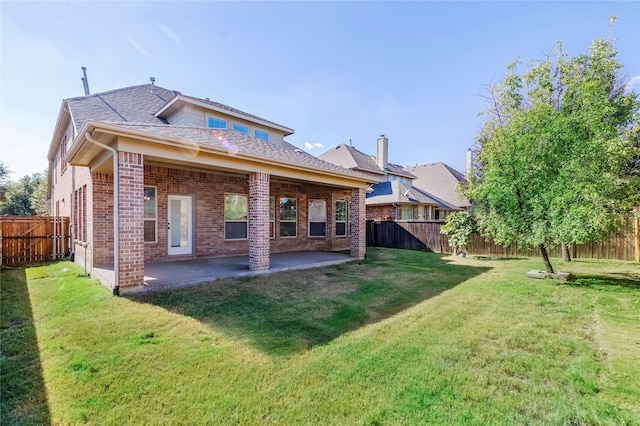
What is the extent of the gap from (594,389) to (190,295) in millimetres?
5919

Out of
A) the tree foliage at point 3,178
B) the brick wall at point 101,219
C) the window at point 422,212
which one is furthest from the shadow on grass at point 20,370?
the tree foliage at point 3,178

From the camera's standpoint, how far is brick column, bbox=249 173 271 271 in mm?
7691

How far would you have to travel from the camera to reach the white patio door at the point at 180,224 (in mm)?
9492

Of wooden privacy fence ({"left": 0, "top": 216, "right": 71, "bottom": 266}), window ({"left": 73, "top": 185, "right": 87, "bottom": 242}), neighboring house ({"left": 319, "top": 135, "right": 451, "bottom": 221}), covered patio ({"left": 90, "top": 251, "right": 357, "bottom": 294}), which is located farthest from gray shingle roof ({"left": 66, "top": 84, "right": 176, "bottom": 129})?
neighboring house ({"left": 319, "top": 135, "right": 451, "bottom": 221})

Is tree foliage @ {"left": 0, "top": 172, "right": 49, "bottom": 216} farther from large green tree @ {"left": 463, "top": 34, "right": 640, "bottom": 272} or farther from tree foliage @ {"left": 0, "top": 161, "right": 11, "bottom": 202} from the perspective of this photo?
large green tree @ {"left": 463, "top": 34, "right": 640, "bottom": 272}

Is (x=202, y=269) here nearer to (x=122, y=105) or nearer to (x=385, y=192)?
(x=122, y=105)

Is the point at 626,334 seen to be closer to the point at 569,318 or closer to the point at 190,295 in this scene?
the point at 569,318

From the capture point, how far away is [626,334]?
4254 mm

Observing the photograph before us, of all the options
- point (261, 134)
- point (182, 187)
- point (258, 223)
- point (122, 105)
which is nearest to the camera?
point (258, 223)

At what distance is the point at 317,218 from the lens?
13555mm

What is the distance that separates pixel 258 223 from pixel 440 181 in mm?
25710

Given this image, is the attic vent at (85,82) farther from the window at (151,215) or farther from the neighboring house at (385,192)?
the neighboring house at (385,192)

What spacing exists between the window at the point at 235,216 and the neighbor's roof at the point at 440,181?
872 inches

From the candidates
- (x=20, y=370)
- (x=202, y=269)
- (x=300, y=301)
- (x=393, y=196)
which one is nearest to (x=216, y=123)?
(x=202, y=269)
